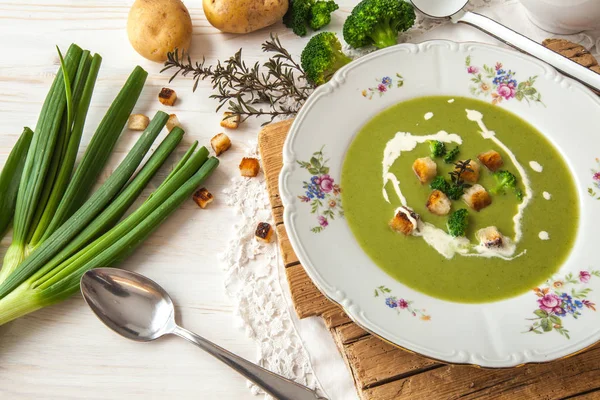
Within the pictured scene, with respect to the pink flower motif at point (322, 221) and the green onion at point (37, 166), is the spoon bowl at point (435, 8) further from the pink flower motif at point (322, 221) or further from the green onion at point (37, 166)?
the green onion at point (37, 166)

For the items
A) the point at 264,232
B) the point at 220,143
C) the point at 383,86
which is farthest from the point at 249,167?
the point at 383,86

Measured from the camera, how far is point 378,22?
264 centimetres

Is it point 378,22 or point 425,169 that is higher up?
point 378,22

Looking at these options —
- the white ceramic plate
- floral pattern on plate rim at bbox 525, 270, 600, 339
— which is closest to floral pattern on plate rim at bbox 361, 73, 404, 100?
the white ceramic plate

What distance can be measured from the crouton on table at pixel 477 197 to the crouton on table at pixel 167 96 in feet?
4.54

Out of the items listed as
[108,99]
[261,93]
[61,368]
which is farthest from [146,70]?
[61,368]

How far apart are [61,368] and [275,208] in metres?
0.99

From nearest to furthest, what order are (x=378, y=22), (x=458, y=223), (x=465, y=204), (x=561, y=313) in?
(x=561, y=313) → (x=458, y=223) → (x=465, y=204) → (x=378, y=22)

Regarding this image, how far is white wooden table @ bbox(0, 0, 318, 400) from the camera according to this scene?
6.86ft

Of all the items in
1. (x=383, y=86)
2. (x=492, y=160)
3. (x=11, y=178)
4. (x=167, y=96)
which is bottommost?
(x=11, y=178)

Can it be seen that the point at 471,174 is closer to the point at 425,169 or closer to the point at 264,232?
the point at 425,169

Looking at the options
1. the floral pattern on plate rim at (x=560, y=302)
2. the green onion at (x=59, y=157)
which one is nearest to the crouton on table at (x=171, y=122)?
the green onion at (x=59, y=157)

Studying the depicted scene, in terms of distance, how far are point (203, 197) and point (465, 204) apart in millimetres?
1050

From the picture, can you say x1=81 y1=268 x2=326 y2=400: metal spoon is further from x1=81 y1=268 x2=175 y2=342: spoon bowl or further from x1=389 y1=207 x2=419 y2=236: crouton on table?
x1=389 y1=207 x2=419 y2=236: crouton on table
